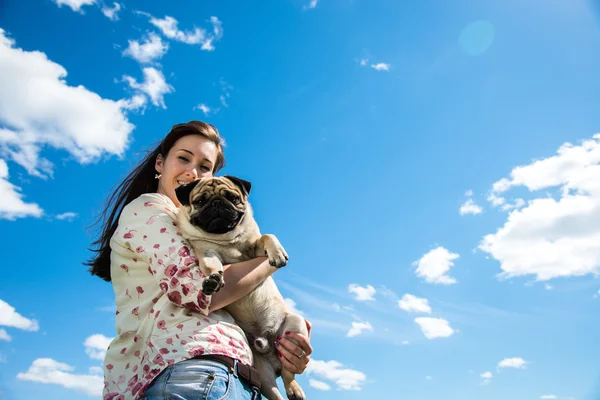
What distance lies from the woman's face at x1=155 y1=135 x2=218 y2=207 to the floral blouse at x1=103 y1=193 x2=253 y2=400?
4.02 feet

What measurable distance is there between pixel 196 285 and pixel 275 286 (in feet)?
6.64

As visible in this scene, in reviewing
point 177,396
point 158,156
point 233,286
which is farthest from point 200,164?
point 177,396

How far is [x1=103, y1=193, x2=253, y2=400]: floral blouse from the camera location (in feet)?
11.0

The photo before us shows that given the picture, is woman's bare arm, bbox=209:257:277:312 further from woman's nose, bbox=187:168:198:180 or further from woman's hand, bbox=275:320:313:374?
woman's nose, bbox=187:168:198:180

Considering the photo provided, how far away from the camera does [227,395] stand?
124 inches

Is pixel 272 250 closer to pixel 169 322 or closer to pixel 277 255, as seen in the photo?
pixel 277 255

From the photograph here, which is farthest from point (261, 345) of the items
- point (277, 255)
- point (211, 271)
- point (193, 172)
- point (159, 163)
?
point (159, 163)

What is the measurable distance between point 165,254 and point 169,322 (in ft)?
1.73

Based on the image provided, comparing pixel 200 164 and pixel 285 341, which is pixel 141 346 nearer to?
pixel 285 341

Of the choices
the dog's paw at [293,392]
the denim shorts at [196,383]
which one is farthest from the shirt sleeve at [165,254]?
the dog's paw at [293,392]

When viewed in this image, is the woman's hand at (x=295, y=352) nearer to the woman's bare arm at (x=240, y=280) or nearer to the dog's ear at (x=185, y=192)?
the woman's bare arm at (x=240, y=280)

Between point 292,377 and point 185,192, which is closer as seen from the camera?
point 292,377

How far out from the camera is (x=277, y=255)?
467 cm

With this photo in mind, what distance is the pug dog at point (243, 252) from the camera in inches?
185
